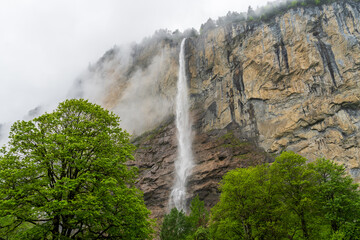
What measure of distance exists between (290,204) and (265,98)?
122ft

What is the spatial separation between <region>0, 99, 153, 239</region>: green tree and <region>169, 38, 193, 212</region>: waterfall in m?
37.7

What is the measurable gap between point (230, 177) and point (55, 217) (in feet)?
47.8

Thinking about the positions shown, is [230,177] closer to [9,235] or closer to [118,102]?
[9,235]

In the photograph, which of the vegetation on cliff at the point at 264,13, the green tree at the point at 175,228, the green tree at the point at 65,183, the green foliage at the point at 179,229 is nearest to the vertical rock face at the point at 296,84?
the vegetation on cliff at the point at 264,13

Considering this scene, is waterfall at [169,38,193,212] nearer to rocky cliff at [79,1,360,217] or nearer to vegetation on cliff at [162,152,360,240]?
rocky cliff at [79,1,360,217]

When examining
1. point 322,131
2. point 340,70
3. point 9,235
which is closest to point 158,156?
point 322,131

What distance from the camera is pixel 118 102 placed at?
9662 centimetres

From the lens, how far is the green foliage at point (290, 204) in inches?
763

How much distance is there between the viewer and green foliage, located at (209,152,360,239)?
1938cm

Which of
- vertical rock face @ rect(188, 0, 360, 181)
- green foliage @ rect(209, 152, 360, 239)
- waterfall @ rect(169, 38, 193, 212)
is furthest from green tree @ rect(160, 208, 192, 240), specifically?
vertical rock face @ rect(188, 0, 360, 181)

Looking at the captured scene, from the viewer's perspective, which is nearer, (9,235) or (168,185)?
(9,235)

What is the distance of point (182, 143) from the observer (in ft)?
211

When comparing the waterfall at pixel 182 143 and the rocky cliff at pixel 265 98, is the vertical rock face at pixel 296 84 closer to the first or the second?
the rocky cliff at pixel 265 98

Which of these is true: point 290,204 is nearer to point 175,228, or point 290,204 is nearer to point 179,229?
point 179,229
